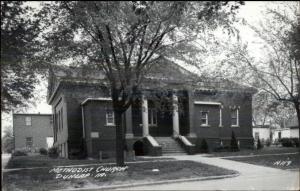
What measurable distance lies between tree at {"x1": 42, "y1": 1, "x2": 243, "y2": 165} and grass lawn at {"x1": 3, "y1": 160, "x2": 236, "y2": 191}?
6.98ft

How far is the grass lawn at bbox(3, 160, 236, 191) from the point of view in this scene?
1631 centimetres

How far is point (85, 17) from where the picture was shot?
1688 cm

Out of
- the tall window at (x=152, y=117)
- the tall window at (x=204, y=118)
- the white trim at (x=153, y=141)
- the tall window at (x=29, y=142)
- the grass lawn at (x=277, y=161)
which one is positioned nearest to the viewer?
the grass lawn at (x=277, y=161)

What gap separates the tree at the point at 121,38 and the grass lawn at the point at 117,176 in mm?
2126

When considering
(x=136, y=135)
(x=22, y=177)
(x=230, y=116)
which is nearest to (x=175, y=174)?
(x=22, y=177)

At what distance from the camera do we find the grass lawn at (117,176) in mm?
16312

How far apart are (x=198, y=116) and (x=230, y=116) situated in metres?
3.76

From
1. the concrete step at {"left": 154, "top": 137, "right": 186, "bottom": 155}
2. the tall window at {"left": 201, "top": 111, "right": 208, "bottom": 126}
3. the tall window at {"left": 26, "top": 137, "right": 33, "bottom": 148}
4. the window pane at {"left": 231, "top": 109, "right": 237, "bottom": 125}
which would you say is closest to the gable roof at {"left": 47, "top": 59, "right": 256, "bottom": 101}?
the concrete step at {"left": 154, "top": 137, "right": 186, "bottom": 155}

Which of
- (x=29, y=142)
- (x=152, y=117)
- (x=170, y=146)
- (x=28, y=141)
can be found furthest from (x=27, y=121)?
(x=170, y=146)

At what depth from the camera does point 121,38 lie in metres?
18.5

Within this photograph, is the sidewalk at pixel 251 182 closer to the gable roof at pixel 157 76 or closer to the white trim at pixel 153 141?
the gable roof at pixel 157 76

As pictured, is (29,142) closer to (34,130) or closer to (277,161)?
(34,130)

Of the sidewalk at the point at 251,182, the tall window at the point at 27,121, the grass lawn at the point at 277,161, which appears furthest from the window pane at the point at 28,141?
the sidewalk at the point at 251,182

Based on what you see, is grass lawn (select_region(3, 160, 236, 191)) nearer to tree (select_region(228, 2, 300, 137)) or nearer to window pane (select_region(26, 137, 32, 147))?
tree (select_region(228, 2, 300, 137))
